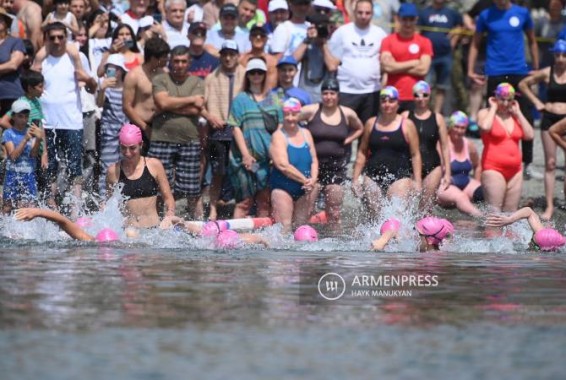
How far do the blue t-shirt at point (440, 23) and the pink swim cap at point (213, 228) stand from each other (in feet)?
17.9

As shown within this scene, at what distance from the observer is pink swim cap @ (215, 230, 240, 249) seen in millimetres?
13000

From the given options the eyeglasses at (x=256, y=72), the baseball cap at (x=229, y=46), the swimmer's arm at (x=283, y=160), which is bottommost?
the swimmer's arm at (x=283, y=160)

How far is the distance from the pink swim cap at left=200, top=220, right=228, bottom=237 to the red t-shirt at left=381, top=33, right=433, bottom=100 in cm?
363

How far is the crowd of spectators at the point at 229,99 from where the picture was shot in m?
15.2

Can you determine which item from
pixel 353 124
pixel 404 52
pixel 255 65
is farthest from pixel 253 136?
pixel 404 52

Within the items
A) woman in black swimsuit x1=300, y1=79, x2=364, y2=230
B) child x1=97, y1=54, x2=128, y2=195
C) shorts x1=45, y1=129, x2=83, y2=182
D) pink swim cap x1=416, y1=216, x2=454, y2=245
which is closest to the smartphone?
child x1=97, y1=54, x2=128, y2=195

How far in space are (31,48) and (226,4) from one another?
2339 millimetres

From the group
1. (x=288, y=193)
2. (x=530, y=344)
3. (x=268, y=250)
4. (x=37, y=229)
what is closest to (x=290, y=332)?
(x=530, y=344)

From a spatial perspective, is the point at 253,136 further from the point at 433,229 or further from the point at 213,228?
the point at 433,229

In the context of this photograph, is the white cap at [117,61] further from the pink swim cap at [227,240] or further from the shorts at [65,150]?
the pink swim cap at [227,240]

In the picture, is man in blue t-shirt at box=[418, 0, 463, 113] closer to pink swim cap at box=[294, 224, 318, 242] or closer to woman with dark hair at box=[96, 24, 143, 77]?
woman with dark hair at box=[96, 24, 143, 77]

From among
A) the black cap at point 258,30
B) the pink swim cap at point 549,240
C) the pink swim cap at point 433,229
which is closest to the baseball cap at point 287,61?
the black cap at point 258,30

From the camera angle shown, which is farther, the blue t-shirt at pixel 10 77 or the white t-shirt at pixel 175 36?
the white t-shirt at pixel 175 36

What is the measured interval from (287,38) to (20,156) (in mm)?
3514
